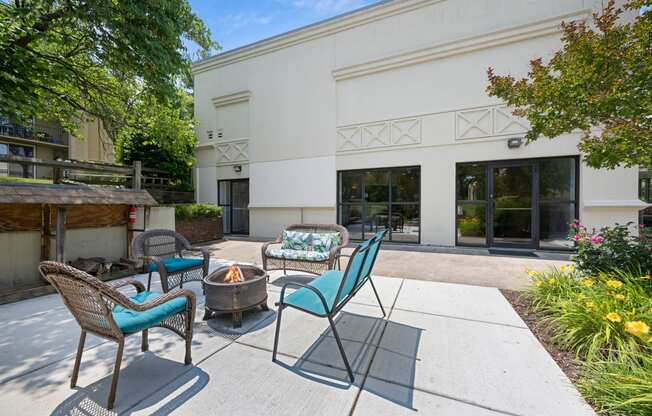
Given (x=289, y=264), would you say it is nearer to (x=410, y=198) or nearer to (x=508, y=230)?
(x=410, y=198)

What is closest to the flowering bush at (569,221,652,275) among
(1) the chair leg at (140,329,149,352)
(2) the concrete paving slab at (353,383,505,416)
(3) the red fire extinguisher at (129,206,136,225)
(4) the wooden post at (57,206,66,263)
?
(2) the concrete paving slab at (353,383,505,416)

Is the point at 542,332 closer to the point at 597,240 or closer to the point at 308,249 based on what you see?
the point at 597,240

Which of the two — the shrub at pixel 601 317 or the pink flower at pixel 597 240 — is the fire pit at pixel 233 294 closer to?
the shrub at pixel 601 317

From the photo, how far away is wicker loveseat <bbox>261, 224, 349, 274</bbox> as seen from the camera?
4.68 metres

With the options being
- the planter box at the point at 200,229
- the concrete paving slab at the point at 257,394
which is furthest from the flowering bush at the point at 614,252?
the planter box at the point at 200,229

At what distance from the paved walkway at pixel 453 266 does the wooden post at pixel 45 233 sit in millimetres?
3379

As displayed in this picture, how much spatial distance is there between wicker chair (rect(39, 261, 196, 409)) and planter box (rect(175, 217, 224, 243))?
757cm

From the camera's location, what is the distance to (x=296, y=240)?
5496mm

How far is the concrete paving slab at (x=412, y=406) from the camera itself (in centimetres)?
191

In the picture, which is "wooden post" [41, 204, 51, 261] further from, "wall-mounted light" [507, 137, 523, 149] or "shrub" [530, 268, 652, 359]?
"wall-mounted light" [507, 137, 523, 149]

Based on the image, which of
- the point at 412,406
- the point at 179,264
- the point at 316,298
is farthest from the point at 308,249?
the point at 412,406

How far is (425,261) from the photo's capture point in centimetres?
670

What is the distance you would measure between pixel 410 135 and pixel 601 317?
7275 mm

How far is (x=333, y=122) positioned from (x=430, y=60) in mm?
3751
